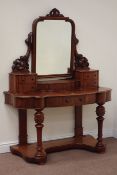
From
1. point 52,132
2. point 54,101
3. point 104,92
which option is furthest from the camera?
point 52,132

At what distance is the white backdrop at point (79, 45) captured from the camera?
3.64m

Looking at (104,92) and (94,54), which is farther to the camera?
(94,54)

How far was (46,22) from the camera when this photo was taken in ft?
12.2

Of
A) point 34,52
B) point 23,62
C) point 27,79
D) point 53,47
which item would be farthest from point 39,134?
point 53,47

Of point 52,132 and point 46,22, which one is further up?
point 46,22

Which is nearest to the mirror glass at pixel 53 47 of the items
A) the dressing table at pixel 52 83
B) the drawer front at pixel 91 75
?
the dressing table at pixel 52 83

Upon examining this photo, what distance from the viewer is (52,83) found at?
3.75 meters

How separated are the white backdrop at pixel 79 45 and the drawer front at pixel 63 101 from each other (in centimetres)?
57

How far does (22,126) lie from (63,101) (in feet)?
2.24

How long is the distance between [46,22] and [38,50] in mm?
341

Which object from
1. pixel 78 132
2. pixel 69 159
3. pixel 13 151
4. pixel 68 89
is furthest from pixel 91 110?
pixel 13 151

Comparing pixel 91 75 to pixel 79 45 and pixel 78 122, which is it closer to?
pixel 79 45

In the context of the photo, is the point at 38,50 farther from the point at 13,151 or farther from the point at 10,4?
the point at 13,151

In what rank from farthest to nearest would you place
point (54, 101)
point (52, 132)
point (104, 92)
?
point (52, 132)
point (104, 92)
point (54, 101)
